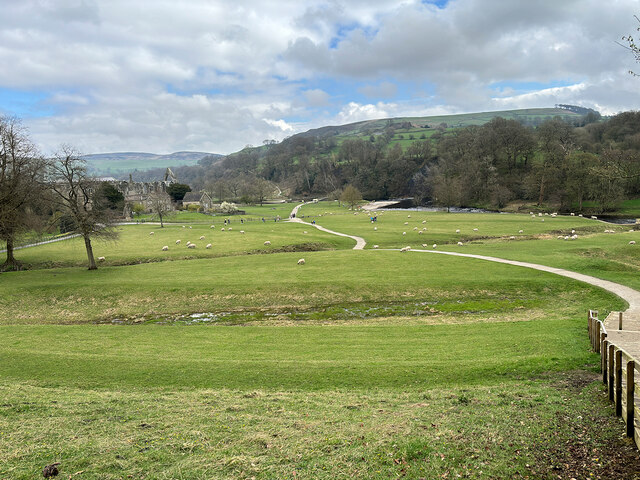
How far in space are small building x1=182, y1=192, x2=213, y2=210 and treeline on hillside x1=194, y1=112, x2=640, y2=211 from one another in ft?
53.9

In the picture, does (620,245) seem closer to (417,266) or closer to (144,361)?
(417,266)

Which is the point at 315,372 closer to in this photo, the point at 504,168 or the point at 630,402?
the point at 630,402

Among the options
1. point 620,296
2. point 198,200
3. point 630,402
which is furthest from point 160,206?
point 630,402

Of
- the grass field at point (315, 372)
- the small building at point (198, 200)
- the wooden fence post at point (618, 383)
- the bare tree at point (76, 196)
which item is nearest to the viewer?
the grass field at point (315, 372)

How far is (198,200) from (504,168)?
106m

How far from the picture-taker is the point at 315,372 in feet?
46.2

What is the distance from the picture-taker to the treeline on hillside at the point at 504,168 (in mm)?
83250

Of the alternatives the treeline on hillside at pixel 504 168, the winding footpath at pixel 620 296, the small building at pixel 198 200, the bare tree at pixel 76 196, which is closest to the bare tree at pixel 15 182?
the bare tree at pixel 76 196

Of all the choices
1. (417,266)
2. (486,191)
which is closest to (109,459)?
(417,266)

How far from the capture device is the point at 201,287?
30.0 meters

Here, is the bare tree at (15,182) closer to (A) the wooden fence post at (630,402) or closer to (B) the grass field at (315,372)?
(B) the grass field at (315,372)

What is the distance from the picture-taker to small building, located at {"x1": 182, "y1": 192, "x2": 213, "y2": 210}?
122 meters

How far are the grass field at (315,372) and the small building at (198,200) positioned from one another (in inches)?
3463

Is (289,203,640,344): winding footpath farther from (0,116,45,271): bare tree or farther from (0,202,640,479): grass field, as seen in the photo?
(0,116,45,271): bare tree
